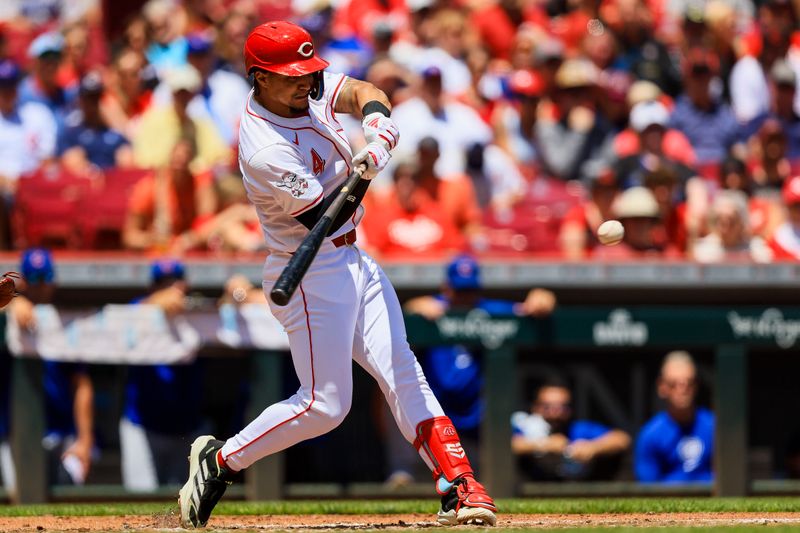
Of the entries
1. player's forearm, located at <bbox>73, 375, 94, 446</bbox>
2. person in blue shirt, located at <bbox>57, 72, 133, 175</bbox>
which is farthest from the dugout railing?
person in blue shirt, located at <bbox>57, 72, 133, 175</bbox>

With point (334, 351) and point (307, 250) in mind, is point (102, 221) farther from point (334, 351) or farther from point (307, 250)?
point (307, 250)

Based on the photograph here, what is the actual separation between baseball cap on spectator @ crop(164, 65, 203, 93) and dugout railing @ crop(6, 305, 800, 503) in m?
2.60

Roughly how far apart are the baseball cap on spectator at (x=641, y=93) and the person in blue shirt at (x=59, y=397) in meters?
4.33

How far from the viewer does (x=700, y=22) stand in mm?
10398

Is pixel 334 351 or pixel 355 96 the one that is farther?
pixel 355 96

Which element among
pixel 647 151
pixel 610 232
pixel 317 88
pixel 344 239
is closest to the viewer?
pixel 344 239

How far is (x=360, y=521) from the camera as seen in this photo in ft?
17.2

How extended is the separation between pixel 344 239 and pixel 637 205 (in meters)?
3.63

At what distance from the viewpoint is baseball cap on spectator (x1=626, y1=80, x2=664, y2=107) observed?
9508mm

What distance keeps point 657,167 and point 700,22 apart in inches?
98.8

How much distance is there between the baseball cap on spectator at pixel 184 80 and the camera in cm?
916

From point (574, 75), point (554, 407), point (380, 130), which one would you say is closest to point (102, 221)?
point (554, 407)

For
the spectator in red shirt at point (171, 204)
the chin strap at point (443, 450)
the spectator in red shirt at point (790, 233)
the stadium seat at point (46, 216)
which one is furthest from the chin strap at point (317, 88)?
the spectator in red shirt at point (790, 233)

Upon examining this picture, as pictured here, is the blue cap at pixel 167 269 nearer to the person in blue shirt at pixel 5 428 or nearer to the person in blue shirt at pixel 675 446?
the person in blue shirt at pixel 5 428
